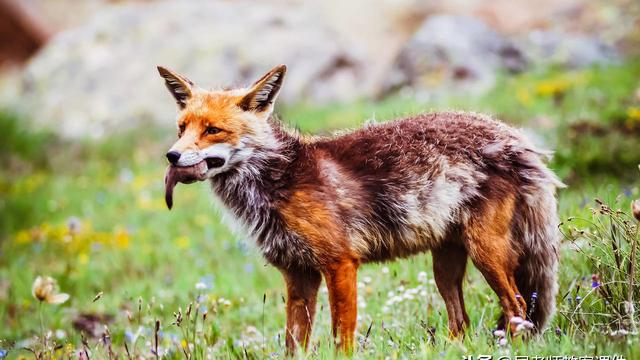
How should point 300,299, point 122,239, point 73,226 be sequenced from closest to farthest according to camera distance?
point 300,299 → point 73,226 → point 122,239

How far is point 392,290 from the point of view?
5.88 meters

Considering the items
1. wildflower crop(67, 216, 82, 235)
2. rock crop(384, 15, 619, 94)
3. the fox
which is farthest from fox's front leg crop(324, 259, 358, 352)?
rock crop(384, 15, 619, 94)

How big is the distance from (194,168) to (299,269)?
976 mm

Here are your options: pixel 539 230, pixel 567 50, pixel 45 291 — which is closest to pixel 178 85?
pixel 45 291

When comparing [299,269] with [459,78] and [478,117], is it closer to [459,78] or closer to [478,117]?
[478,117]

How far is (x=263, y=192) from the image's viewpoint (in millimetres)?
4559

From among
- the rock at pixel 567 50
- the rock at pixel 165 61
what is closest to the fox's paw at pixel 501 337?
the rock at pixel 567 50

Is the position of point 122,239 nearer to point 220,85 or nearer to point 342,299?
point 220,85

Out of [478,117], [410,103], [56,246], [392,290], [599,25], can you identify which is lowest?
[392,290]

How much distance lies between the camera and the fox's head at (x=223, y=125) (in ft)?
14.2

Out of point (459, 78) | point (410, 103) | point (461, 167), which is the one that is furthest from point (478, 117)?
point (459, 78)

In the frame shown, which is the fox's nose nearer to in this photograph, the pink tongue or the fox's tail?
the pink tongue

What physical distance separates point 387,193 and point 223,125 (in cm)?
114

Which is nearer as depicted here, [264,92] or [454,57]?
[264,92]
